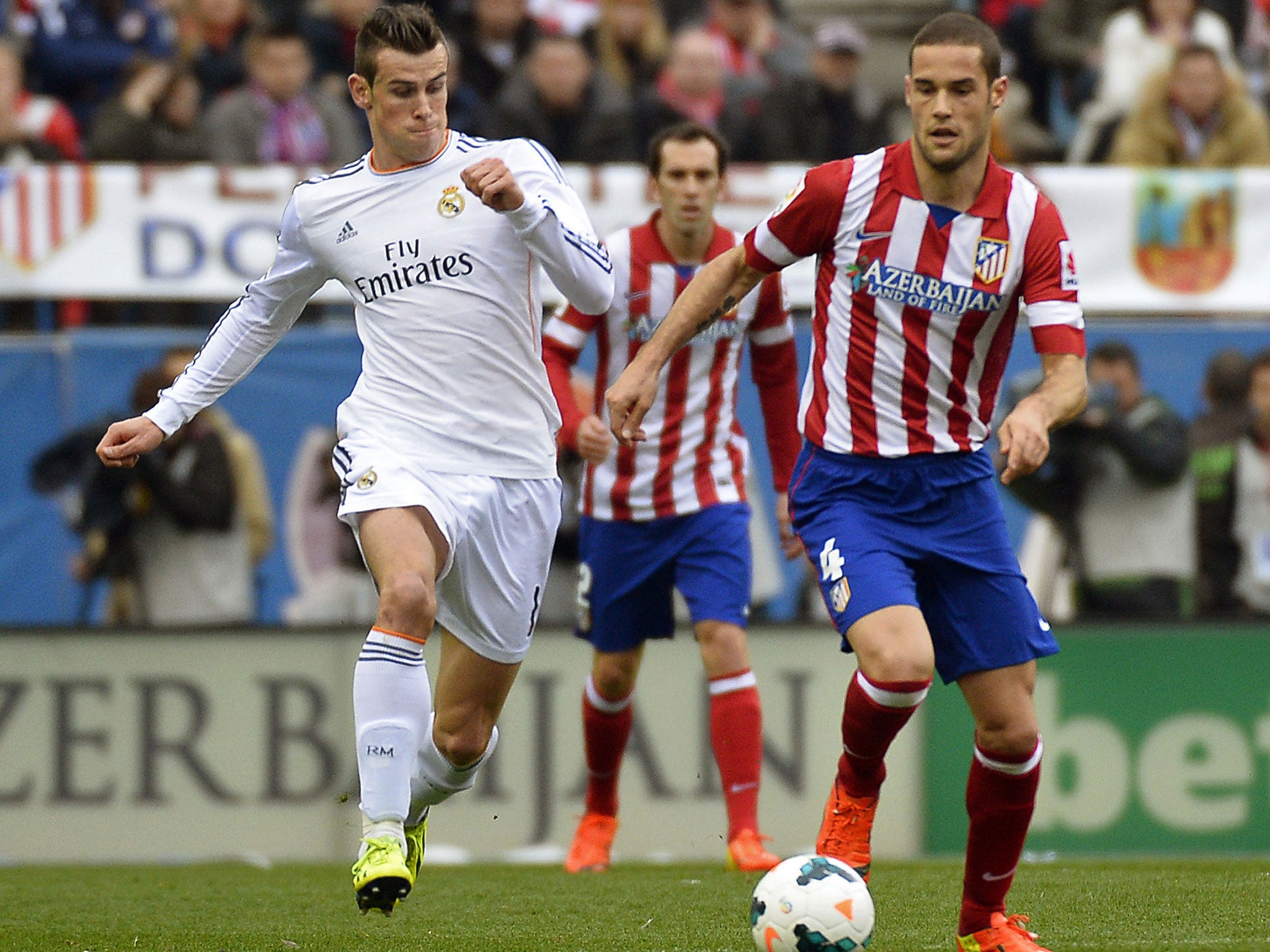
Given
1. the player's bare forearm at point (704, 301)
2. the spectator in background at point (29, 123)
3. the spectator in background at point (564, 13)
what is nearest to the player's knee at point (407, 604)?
the player's bare forearm at point (704, 301)

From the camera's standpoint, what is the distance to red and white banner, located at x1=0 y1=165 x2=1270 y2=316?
970cm

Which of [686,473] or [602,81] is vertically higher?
[602,81]

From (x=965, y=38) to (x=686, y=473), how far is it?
282cm

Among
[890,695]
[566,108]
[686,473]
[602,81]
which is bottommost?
[890,695]

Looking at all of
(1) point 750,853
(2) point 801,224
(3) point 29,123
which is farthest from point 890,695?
(3) point 29,123

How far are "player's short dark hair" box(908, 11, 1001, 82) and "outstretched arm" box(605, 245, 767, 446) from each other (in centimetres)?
70

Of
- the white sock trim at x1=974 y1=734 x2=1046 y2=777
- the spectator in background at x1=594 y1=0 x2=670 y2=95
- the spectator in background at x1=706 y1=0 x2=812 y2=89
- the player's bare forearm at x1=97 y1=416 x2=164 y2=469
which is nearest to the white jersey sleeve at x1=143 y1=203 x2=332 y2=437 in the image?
the player's bare forearm at x1=97 y1=416 x2=164 y2=469

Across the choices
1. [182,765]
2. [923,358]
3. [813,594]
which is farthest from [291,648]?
[923,358]

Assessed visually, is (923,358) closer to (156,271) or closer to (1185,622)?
(1185,622)

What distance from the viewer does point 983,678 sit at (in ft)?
16.4

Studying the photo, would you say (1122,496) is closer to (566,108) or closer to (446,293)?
(566,108)

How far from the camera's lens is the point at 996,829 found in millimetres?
5051

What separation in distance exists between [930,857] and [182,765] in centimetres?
362

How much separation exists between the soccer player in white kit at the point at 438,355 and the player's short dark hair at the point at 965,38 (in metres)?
1.11
